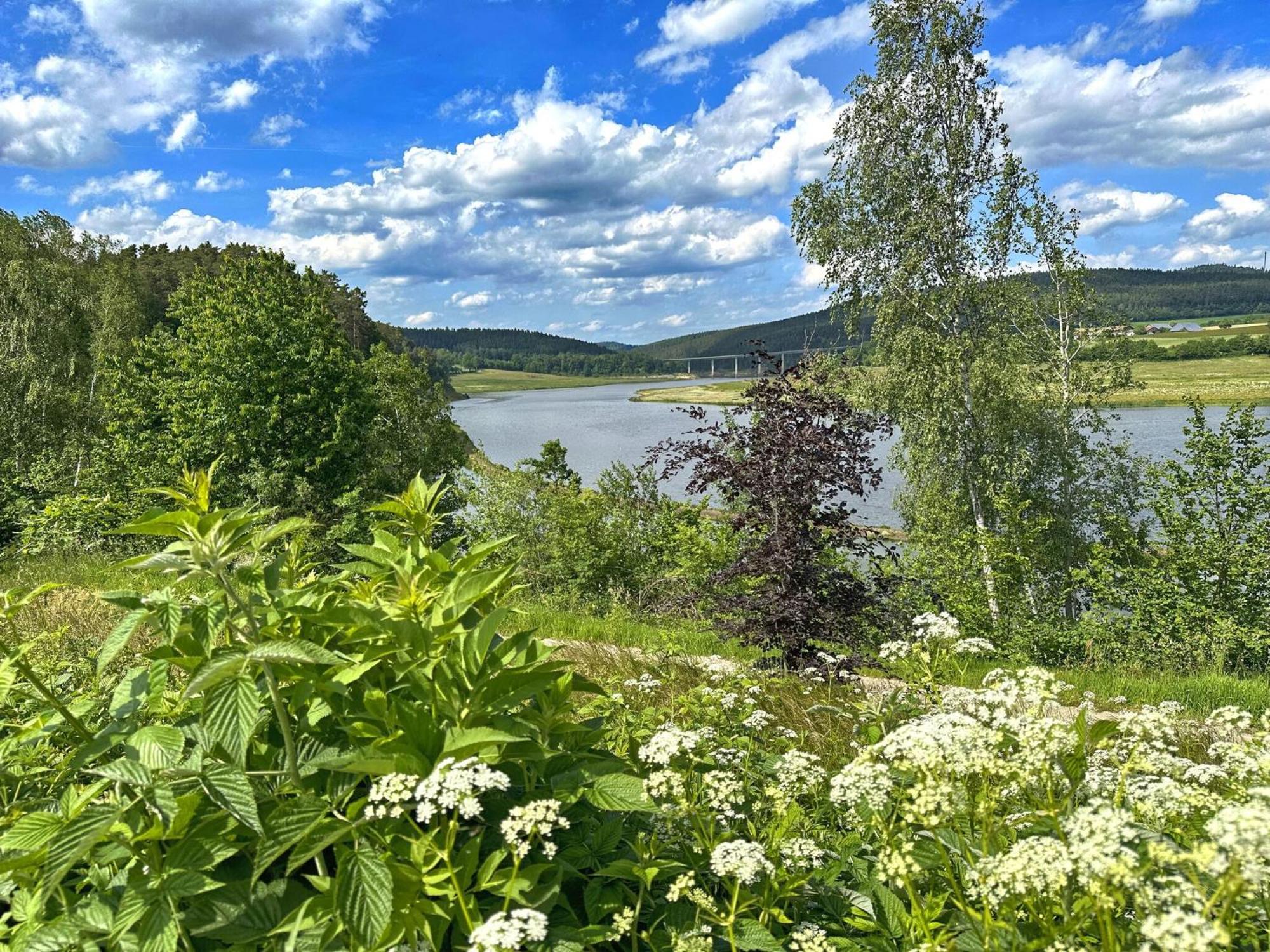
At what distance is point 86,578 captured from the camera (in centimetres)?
998

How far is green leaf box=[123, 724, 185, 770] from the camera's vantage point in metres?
1.50

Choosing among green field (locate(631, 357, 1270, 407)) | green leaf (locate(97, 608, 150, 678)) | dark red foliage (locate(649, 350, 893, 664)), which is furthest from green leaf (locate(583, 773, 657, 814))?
green field (locate(631, 357, 1270, 407))

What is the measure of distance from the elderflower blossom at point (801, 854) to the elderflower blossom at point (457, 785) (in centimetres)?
84

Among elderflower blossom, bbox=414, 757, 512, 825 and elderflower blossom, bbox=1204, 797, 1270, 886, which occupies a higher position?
elderflower blossom, bbox=414, 757, 512, 825

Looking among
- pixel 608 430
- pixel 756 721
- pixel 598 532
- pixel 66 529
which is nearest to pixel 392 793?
pixel 756 721

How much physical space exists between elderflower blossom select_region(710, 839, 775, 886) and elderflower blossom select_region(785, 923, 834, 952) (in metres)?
0.14

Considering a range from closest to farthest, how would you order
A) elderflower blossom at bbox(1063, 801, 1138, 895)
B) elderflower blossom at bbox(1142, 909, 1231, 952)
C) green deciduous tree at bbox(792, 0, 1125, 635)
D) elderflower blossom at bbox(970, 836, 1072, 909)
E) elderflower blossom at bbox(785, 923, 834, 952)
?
elderflower blossom at bbox(1142, 909, 1231, 952)
elderflower blossom at bbox(1063, 801, 1138, 895)
elderflower blossom at bbox(970, 836, 1072, 909)
elderflower blossom at bbox(785, 923, 834, 952)
green deciduous tree at bbox(792, 0, 1125, 635)

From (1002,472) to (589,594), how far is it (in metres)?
10.0

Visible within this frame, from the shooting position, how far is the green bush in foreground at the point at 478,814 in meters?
1.44

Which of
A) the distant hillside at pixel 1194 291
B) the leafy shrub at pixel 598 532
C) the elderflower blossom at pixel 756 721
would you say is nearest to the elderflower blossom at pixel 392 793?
the elderflower blossom at pixel 756 721

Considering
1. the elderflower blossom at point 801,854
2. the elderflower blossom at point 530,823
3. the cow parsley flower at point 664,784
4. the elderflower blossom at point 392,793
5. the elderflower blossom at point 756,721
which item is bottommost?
the elderflower blossom at point 756,721

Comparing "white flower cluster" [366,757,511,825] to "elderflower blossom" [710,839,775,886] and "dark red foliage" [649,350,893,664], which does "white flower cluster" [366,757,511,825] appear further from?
"dark red foliage" [649,350,893,664]

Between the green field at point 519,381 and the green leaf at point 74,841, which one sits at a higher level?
the green field at point 519,381

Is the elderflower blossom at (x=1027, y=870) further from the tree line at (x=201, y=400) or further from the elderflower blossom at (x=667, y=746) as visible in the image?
the tree line at (x=201, y=400)
